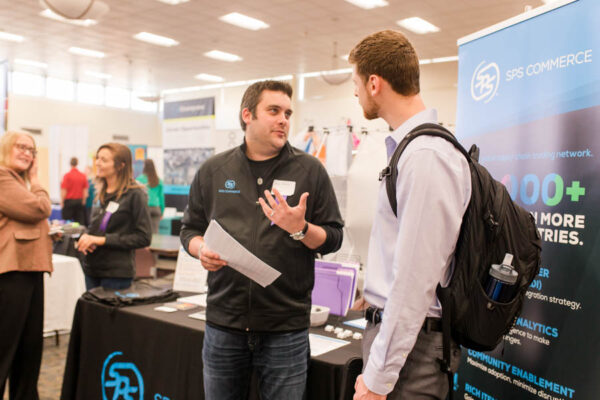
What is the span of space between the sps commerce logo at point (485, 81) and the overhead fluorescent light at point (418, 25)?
7061 mm

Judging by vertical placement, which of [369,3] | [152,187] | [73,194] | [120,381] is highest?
[369,3]

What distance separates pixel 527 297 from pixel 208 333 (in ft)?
3.66

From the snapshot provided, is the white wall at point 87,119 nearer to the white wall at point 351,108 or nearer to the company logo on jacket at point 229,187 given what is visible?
the white wall at point 351,108

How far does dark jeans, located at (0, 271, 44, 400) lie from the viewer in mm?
2471

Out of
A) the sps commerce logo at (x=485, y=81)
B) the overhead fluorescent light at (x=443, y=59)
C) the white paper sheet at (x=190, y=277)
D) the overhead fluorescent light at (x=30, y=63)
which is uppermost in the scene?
the overhead fluorescent light at (x=443, y=59)

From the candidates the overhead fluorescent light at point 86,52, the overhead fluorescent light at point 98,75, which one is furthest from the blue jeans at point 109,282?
the overhead fluorescent light at point 98,75

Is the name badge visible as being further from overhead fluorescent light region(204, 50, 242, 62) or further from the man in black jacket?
overhead fluorescent light region(204, 50, 242, 62)

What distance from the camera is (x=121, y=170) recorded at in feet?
9.66

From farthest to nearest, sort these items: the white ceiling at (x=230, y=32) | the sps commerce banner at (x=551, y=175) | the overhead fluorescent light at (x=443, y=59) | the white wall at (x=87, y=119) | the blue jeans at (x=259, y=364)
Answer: the white wall at (x=87, y=119) < the overhead fluorescent light at (x=443, y=59) < the white ceiling at (x=230, y=32) < the blue jeans at (x=259, y=364) < the sps commerce banner at (x=551, y=175)

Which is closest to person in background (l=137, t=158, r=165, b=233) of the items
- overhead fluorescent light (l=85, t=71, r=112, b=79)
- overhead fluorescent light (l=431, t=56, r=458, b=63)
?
overhead fluorescent light (l=431, t=56, r=458, b=63)

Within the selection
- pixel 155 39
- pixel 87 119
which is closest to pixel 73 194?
pixel 155 39

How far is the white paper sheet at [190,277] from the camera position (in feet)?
9.49

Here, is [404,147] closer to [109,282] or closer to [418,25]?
[109,282]

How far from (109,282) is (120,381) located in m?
0.65
